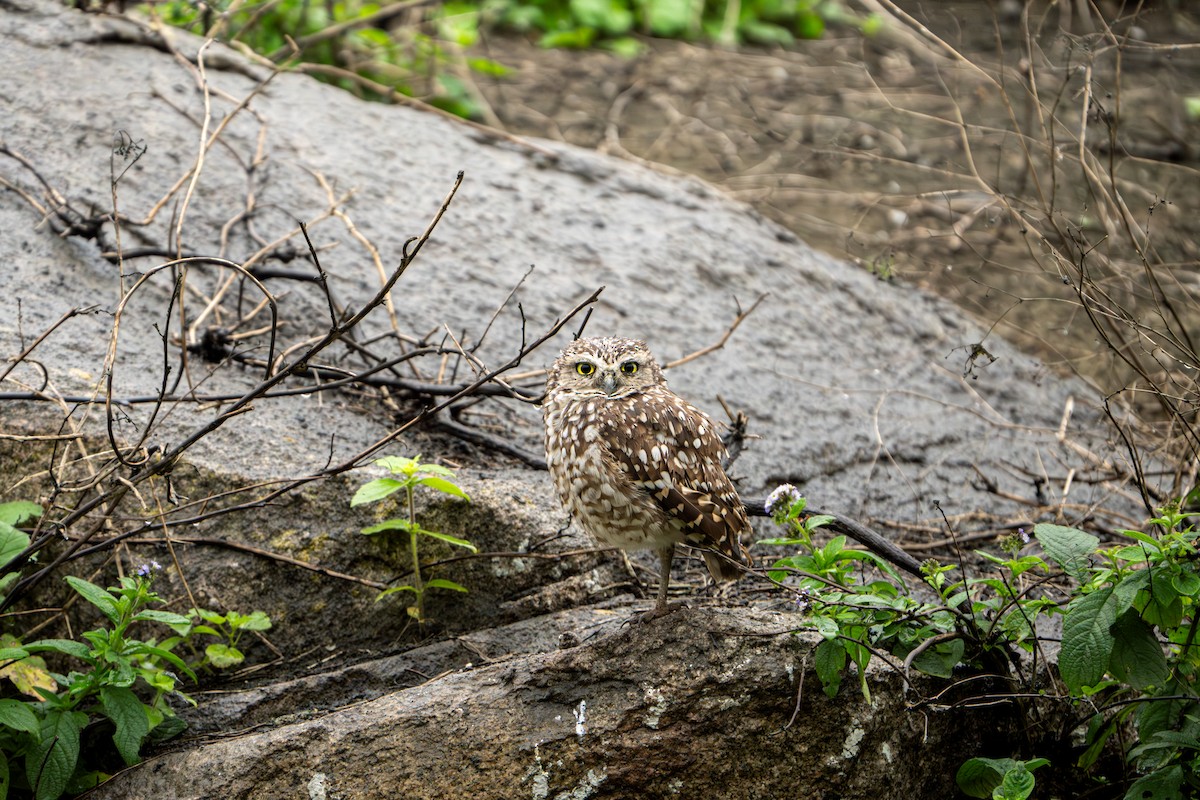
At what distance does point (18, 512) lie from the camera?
369 cm

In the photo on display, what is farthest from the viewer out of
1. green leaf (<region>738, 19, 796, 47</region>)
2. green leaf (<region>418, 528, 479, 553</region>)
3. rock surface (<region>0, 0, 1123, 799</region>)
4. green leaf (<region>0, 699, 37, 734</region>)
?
green leaf (<region>738, 19, 796, 47</region>)

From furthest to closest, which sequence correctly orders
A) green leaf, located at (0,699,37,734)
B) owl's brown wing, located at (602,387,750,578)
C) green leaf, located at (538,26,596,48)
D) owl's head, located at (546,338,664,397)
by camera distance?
1. green leaf, located at (538,26,596,48)
2. owl's head, located at (546,338,664,397)
3. owl's brown wing, located at (602,387,750,578)
4. green leaf, located at (0,699,37,734)

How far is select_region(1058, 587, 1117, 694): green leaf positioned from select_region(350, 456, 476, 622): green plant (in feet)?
6.06

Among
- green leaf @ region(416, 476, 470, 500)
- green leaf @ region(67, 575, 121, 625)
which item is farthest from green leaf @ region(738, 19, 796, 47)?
green leaf @ region(67, 575, 121, 625)

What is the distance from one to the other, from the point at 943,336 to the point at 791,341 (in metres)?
1.03

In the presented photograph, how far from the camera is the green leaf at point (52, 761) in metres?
3.29

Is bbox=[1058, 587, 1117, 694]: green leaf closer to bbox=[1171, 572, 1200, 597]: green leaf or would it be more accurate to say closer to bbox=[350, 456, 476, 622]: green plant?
bbox=[1171, 572, 1200, 597]: green leaf

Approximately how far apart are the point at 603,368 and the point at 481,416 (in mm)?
1063

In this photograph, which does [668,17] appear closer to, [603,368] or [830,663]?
[603,368]

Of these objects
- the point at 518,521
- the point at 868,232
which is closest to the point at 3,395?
the point at 518,521

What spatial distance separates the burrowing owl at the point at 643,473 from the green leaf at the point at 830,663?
0.36 metres

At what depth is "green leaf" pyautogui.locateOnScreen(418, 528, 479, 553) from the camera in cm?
381

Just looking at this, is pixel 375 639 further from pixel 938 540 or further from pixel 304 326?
pixel 938 540

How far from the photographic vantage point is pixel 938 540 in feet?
15.7
